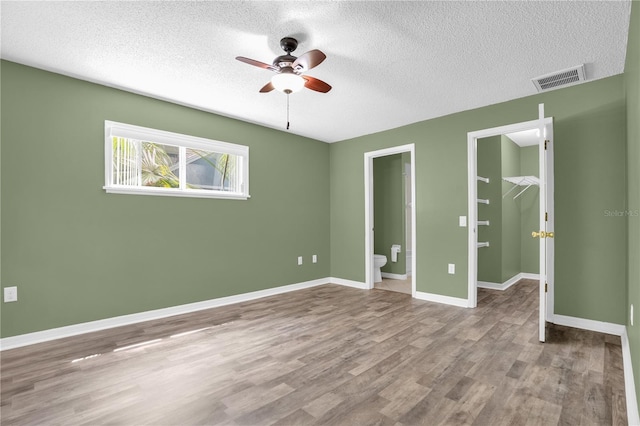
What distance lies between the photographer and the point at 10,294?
8.82 ft

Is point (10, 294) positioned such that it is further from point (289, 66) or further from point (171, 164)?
point (289, 66)

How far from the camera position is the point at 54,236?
290 cm

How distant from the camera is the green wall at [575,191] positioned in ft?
9.78

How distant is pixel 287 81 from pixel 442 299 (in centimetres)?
331

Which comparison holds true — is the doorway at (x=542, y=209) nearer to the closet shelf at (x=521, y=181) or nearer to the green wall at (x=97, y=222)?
the closet shelf at (x=521, y=181)

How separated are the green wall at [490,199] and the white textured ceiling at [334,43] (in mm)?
1672

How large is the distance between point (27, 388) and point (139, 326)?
1159mm

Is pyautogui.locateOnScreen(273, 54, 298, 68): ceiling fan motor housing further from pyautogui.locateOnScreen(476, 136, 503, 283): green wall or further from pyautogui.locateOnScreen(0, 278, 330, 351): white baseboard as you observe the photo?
pyautogui.locateOnScreen(476, 136, 503, 283): green wall

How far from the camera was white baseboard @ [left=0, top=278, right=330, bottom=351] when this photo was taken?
274cm

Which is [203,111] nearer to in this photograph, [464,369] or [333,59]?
[333,59]

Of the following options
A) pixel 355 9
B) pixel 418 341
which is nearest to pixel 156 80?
pixel 355 9

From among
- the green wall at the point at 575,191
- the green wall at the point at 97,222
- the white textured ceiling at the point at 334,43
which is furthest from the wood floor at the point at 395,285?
the white textured ceiling at the point at 334,43

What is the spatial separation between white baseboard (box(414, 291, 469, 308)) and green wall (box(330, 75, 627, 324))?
0.06 m

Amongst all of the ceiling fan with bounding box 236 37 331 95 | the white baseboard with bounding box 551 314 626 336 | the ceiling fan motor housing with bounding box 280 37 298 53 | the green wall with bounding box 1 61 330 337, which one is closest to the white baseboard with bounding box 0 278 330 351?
the green wall with bounding box 1 61 330 337
